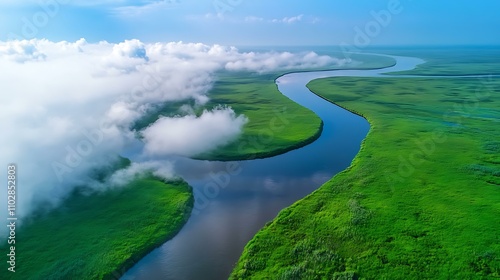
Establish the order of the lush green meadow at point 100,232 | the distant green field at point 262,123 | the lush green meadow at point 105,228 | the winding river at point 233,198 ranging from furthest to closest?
the distant green field at point 262,123 → the winding river at point 233,198 → the lush green meadow at point 105,228 → the lush green meadow at point 100,232

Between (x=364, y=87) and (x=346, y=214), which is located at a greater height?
(x=364, y=87)

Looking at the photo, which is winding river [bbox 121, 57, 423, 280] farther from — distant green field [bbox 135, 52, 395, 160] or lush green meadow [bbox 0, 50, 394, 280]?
distant green field [bbox 135, 52, 395, 160]

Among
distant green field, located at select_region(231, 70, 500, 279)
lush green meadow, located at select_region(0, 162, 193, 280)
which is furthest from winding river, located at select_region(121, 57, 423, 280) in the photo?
distant green field, located at select_region(231, 70, 500, 279)

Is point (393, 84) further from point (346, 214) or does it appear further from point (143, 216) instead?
point (143, 216)

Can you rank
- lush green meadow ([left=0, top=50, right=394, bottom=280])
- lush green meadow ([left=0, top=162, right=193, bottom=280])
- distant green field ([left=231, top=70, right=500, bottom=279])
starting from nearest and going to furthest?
distant green field ([left=231, top=70, right=500, bottom=279])
lush green meadow ([left=0, top=162, right=193, bottom=280])
lush green meadow ([left=0, top=50, right=394, bottom=280])

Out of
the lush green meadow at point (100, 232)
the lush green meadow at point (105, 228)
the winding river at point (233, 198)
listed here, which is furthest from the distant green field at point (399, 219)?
the lush green meadow at point (105, 228)

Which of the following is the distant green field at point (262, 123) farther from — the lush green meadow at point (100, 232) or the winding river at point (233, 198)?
the lush green meadow at point (100, 232)

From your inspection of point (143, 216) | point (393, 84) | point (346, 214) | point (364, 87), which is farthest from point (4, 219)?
point (393, 84)
